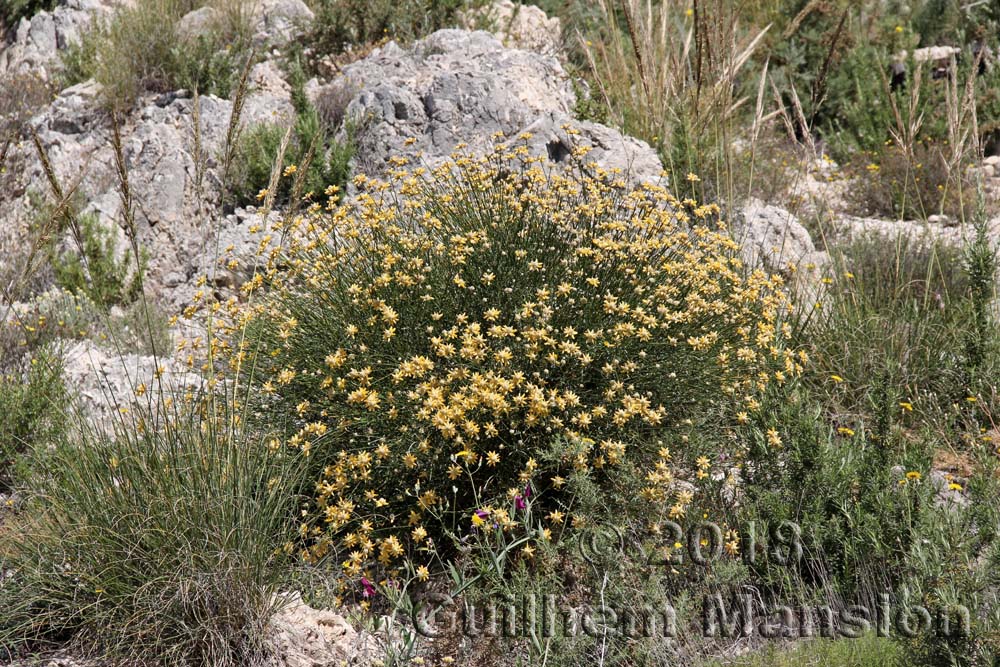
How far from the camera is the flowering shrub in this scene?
2902mm

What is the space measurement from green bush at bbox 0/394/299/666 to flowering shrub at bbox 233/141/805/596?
0.23m

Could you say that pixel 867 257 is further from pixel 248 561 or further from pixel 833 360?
pixel 248 561

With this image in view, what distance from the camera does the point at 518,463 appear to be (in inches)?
120

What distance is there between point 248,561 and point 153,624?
32cm

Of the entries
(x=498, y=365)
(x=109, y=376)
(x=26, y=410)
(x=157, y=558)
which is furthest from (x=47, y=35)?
(x=157, y=558)

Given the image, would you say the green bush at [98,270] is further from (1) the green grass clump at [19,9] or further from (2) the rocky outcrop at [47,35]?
(1) the green grass clump at [19,9]

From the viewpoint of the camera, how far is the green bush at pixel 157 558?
100 inches

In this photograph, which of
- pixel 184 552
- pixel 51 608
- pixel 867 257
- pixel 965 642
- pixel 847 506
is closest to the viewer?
pixel 965 642

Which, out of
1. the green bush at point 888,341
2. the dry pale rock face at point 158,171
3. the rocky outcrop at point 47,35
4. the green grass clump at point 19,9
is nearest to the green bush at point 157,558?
the green bush at point 888,341

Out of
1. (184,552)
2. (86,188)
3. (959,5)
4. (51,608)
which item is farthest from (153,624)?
(959,5)

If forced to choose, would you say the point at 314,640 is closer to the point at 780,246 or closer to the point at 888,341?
the point at 888,341

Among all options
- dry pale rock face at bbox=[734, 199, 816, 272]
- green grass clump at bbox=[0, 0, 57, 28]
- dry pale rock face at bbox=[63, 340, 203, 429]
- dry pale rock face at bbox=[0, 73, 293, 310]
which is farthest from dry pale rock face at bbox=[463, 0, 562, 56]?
green grass clump at bbox=[0, 0, 57, 28]

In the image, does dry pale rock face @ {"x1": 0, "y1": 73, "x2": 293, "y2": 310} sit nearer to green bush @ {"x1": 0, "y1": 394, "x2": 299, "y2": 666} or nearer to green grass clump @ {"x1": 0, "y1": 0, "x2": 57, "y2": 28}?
green bush @ {"x1": 0, "y1": 394, "x2": 299, "y2": 666}

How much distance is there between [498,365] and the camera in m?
→ 3.05
